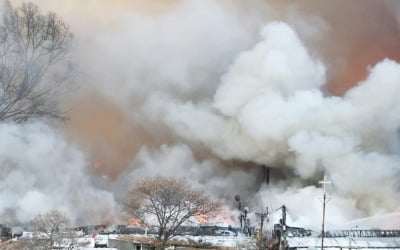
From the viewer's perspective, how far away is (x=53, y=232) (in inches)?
1233

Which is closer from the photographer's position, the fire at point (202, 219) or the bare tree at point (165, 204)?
the bare tree at point (165, 204)

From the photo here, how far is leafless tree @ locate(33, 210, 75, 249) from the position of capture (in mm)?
29992

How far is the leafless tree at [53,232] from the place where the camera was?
98.4 ft

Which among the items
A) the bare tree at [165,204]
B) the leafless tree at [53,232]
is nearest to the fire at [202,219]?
the bare tree at [165,204]

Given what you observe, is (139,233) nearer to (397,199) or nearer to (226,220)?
(226,220)

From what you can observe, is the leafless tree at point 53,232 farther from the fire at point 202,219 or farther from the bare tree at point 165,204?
the fire at point 202,219

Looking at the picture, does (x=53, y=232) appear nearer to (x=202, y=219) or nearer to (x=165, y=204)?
(x=165, y=204)

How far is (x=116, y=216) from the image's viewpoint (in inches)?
1688

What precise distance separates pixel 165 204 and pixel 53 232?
6.70 meters

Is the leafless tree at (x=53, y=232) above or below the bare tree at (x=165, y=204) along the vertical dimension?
below

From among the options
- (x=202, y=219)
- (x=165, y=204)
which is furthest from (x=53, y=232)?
(x=202, y=219)

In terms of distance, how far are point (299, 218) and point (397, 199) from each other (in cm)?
722

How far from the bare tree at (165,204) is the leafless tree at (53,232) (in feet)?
14.8

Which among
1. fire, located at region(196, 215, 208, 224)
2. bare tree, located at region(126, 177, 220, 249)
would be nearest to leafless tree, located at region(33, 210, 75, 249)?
bare tree, located at region(126, 177, 220, 249)
